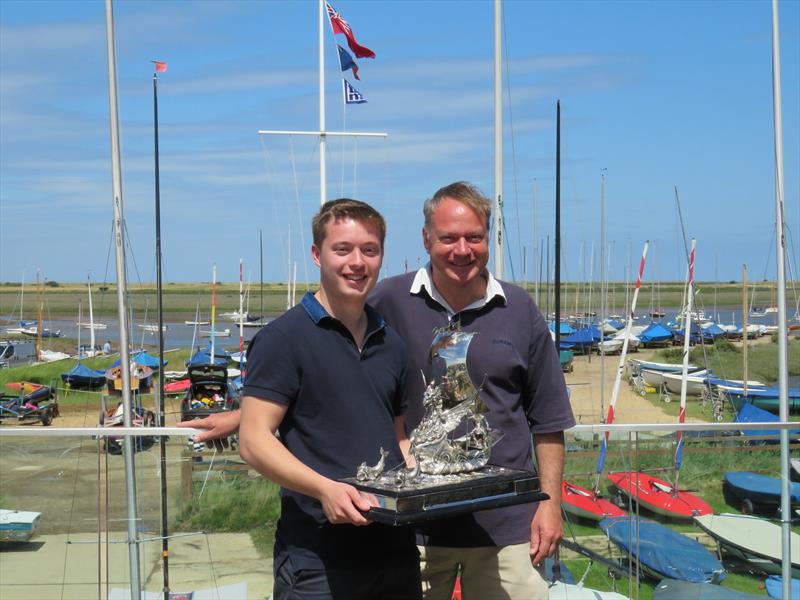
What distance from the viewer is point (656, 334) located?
46.9 metres

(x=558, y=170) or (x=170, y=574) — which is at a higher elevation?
(x=558, y=170)

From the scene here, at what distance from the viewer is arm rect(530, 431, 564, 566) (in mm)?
2738

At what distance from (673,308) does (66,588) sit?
82.8m

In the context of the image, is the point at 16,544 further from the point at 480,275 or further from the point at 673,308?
the point at 673,308

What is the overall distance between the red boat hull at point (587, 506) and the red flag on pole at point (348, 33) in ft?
34.4

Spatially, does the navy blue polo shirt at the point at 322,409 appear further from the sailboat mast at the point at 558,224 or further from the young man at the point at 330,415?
the sailboat mast at the point at 558,224

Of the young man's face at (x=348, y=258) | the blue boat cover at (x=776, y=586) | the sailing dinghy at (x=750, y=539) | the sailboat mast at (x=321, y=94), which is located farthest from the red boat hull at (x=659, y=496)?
the sailboat mast at (x=321, y=94)

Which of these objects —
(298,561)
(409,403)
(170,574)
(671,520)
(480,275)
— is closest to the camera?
(298,561)

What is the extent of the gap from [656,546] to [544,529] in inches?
48.2

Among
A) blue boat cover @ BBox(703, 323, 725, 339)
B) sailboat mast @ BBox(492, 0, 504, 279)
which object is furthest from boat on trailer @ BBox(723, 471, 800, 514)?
blue boat cover @ BBox(703, 323, 725, 339)

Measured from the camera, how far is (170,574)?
3.54m

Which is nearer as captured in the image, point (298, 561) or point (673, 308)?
point (298, 561)

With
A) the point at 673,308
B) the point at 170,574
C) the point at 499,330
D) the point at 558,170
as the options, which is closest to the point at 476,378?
the point at 499,330

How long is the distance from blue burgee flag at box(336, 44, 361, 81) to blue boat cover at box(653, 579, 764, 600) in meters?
10.8
